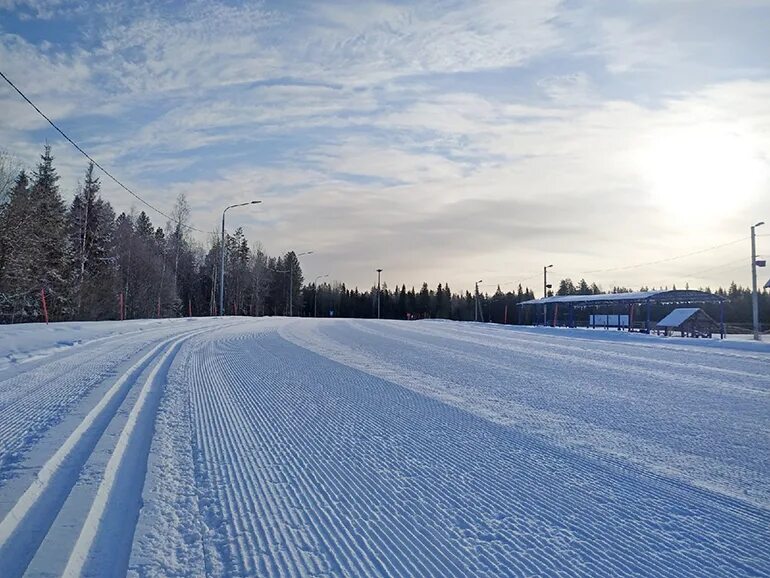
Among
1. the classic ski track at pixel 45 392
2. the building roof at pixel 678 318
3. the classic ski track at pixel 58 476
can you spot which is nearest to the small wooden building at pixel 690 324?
the building roof at pixel 678 318

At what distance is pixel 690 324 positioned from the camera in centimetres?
4194

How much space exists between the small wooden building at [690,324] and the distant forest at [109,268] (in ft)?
81.7

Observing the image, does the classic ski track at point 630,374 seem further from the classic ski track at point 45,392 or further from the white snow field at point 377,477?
the classic ski track at point 45,392

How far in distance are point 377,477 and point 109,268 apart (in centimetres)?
5703

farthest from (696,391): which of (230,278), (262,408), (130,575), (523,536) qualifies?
(230,278)

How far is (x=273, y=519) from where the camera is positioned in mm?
4133

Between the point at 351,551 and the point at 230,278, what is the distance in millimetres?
94991

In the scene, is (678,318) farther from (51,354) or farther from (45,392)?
(45,392)

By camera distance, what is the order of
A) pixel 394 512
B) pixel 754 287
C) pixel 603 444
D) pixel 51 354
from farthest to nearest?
pixel 754 287, pixel 51 354, pixel 603 444, pixel 394 512

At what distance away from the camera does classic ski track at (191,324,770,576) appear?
11.4 ft

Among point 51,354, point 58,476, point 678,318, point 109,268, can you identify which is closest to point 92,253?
point 109,268

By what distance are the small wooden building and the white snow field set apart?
3327 centimetres

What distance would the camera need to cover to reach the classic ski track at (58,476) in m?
3.87

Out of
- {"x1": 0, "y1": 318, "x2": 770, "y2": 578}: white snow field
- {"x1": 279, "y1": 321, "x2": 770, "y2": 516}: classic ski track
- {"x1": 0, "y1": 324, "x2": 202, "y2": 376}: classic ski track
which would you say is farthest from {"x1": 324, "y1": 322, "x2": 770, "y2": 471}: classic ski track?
{"x1": 0, "y1": 324, "x2": 202, "y2": 376}: classic ski track
